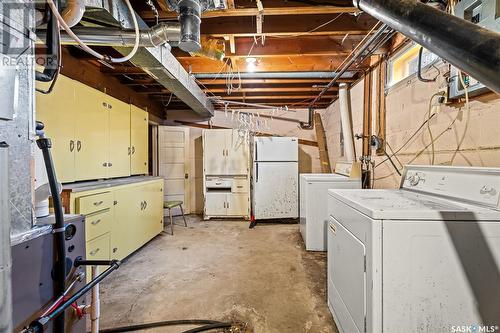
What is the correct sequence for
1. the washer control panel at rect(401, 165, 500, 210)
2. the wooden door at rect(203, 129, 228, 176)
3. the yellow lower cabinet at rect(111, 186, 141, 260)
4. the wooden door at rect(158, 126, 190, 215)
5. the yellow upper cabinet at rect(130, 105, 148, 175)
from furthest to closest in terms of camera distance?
1. the wooden door at rect(158, 126, 190, 215)
2. the wooden door at rect(203, 129, 228, 176)
3. the yellow upper cabinet at rect(130, 105, 148, 175)
4. the yellow lower cabinet at rect(111, 186, 141, 260)
5. the washer control panel at rect(401, 165, 500, 210)

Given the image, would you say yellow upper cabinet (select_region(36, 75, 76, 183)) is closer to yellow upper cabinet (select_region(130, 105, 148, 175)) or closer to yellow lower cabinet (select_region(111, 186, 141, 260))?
yellow lower cabinet (select_region(111, 186, 141, 260))

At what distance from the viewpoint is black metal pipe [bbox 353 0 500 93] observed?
2.06 feet

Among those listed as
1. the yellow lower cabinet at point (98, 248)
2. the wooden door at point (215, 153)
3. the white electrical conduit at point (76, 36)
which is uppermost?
the white electrical conduit at point (76, 36)

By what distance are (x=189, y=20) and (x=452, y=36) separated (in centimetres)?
141

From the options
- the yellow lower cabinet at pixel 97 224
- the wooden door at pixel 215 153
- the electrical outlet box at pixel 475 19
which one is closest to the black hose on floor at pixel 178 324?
the yellow lower cabinet at pixel 97 224

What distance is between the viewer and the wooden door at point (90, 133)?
2.23m

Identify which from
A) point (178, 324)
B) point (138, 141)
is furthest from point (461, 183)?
point (138, 141)

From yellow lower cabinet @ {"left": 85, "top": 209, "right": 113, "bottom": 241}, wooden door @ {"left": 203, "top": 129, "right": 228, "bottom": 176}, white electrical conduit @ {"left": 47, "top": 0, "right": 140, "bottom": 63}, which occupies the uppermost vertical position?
white electrical conduit @ {"left": 47, "top": 0, "right": 140, "bottom": 63}


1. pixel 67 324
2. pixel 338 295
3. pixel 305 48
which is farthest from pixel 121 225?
pixel 305 48

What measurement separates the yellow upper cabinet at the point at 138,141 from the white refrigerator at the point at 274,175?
5.98 ft

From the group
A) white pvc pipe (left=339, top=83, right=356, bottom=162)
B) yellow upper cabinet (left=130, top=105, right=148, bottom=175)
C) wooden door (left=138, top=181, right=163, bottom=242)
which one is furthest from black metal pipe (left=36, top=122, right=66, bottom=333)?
white pvc pipe (left=339, top=83, right=356, bottom=162)

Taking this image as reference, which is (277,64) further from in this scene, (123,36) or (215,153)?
(215,153)

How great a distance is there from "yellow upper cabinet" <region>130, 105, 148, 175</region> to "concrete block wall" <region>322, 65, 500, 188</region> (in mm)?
3118

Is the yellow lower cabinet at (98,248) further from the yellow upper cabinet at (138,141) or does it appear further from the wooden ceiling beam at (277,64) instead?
the wooden ceiling beam at (277,64)
